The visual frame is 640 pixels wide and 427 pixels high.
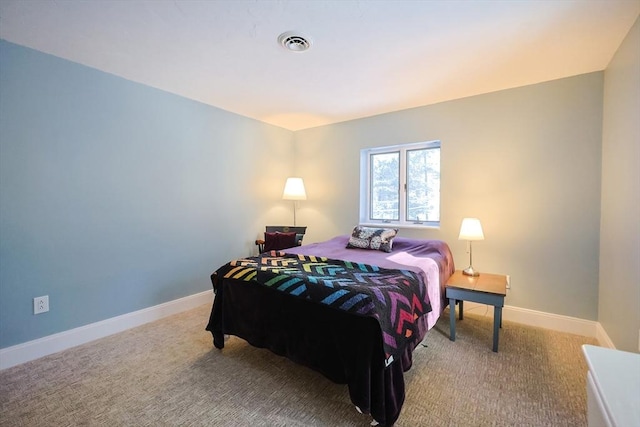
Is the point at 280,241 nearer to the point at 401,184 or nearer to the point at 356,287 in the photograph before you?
the point at 401,184

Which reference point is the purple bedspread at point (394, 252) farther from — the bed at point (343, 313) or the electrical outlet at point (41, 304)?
the electrical outlet at point (41, 304)

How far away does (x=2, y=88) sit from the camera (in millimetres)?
1971

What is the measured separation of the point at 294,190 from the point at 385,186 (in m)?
1.23

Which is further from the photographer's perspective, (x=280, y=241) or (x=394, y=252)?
(x=280, y=241)

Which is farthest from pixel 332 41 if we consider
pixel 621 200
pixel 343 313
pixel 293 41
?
pixel 621 200

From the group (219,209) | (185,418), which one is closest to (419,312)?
(185,418)

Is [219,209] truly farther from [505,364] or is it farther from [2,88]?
[505,364]

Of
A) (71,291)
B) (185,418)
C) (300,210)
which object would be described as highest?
(300,210)

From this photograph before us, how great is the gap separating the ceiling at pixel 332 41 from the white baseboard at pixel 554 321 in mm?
2153

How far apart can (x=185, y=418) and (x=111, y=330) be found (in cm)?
149

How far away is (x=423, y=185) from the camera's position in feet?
11.1

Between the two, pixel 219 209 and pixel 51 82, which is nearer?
pixel 51 82

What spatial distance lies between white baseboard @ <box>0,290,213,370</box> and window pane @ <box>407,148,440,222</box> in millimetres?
2743

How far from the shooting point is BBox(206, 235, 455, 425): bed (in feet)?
4.80
